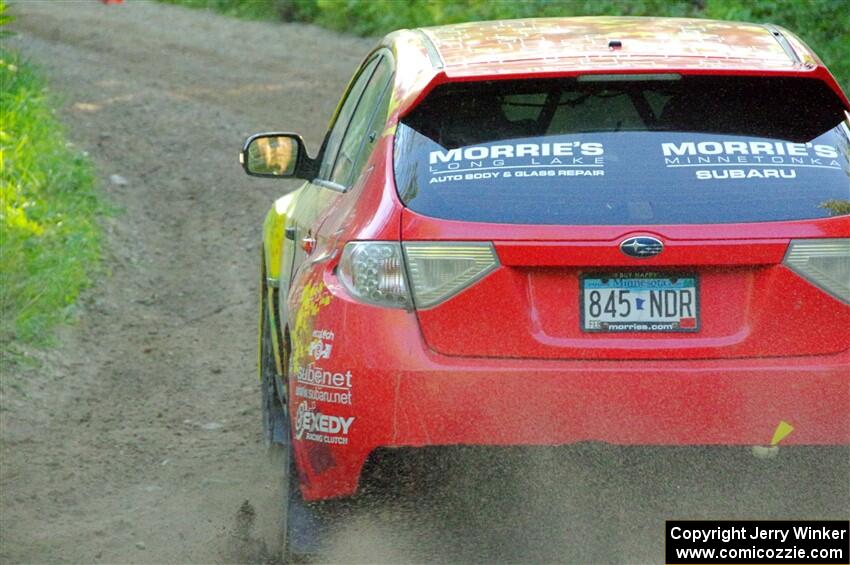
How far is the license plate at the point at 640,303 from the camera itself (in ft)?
13.1

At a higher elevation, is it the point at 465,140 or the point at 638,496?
the point at 465,140

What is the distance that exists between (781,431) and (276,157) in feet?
8.15

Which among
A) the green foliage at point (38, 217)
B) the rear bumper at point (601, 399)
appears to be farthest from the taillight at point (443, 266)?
the green foliage at point (38, 217)

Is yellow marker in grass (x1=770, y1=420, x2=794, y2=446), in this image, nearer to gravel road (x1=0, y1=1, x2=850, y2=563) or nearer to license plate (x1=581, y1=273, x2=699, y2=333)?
gravel road (x1=0, y1=1, x2=850, y2=563)

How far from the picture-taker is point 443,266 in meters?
4.04

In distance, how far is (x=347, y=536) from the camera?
4.48 meters

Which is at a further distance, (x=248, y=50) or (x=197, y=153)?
(x=248, y=50)

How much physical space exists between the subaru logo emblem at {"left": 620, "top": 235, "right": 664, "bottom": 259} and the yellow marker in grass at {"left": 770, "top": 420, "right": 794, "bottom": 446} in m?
0.57

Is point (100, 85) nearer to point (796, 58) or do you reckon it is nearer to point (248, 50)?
point (248, 50)

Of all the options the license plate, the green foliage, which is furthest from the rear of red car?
the green foliage

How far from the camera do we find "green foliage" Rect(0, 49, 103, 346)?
27.6 feet

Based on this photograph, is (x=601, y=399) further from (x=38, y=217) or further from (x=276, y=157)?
(x=38, y=217)

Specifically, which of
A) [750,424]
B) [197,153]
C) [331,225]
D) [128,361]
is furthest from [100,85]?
[750,424]

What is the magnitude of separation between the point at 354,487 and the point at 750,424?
1.12 meters
